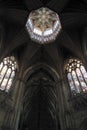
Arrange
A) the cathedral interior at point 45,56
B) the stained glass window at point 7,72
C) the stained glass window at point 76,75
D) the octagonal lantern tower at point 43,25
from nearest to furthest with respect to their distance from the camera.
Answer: the cathedral interior at point 45,56 → the stained glass window at point 76,75 → the stained glass window at point 7,72 → the octagonal lantern tower at point 43,25

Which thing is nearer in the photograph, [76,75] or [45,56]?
[76,75]

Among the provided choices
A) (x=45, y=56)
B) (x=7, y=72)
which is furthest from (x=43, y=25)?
(x=7, y=72)

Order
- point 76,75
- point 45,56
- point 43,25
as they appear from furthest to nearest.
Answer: point 43,25 < point 45,56 < point 76,75

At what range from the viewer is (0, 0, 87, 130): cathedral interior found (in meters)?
13.8

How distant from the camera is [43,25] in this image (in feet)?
65.5

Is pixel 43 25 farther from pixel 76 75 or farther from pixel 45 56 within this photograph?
pixel 76 75

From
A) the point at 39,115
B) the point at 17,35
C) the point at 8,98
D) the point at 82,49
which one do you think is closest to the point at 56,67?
the point at 82,49

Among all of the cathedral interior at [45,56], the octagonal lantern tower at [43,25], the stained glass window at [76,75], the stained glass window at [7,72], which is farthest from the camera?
the octagonal lantern tower at [43,25]

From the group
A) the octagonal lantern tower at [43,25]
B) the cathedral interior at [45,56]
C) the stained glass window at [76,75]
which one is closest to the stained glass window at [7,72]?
the cathedral interior at [45,56]

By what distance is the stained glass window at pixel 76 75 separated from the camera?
15128 mm

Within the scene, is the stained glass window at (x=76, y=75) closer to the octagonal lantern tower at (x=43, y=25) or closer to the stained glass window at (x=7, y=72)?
the octagonal lantern tower at (x=43, y=25)

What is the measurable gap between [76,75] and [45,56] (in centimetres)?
364

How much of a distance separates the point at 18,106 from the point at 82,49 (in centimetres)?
711

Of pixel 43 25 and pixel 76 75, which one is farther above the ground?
pixel 43 25
